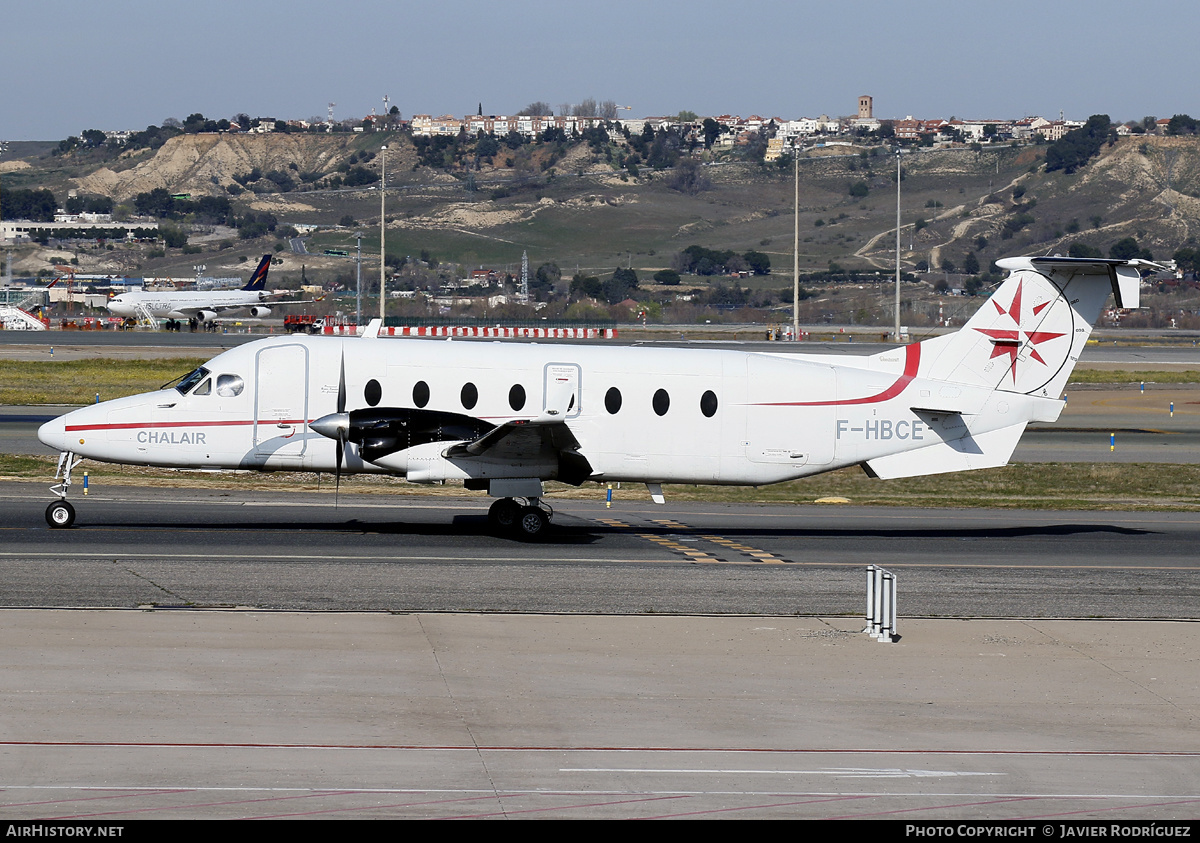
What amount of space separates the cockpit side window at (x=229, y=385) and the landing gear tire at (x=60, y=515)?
3.24 m

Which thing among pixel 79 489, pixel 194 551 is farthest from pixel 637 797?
pixel 79 489

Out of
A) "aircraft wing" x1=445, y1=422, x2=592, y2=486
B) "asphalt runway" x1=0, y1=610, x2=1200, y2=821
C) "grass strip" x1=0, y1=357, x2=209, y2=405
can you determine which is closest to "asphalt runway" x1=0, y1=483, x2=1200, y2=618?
"asphalt runway" x1=0, y1=610, x2=1200, y2=821

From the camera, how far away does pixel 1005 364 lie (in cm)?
2314

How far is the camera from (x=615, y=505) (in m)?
28.1

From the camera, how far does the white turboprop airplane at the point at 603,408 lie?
70.6 ft

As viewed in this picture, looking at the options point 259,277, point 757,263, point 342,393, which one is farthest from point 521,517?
point 757,263

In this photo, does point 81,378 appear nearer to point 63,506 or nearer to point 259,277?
point 63,506

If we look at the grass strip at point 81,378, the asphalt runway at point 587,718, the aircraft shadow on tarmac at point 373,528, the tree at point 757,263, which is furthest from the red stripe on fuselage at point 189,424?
the tree at point 757,263

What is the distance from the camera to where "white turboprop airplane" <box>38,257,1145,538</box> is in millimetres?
21516

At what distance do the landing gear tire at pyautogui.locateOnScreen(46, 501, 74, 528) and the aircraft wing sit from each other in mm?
6628

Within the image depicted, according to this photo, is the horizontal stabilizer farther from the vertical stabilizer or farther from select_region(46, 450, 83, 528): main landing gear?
select_region(46, 450, 83, 528): main landing gear

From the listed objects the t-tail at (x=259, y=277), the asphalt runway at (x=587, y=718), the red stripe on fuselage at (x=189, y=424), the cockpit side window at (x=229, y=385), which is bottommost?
the asphalt runway at (x=587, y=718)

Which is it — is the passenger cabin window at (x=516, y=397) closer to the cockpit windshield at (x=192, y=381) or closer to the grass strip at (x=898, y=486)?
the cockpit windshield at (x=192, y=381)

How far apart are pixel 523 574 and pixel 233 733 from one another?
325 inches
